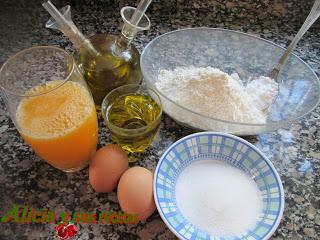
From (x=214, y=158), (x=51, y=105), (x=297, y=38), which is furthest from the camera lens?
(x=297, y=38)

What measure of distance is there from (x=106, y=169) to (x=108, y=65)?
244 millimetres

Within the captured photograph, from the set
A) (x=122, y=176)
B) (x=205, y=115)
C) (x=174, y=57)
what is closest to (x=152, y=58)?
(x=174, y=57)

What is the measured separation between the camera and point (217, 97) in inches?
29.2

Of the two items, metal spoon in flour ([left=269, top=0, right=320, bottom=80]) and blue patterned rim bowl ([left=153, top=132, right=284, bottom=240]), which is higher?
metal spoon in flour ([left=269, top=0, right=320, bottom=80])

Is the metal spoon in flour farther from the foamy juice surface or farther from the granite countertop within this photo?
the foamy juice surface

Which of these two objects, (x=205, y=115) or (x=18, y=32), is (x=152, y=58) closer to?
(x=205, y=115)

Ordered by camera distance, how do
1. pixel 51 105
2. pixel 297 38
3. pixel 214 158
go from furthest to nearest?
pixel 297 38
pixel 214 158
pixel 51 105

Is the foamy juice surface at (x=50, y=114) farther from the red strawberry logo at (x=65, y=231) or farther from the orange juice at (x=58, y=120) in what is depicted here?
the red strawberry logo at (x=65, y=231)

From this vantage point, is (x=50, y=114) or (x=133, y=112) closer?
(x=50, y=114)

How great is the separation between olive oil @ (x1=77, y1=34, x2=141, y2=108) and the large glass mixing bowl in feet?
0.11

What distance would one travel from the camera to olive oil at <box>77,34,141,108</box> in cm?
75

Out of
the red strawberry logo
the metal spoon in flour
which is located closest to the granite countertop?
the red strawberry logo

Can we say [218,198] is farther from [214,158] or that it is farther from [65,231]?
[65,231]

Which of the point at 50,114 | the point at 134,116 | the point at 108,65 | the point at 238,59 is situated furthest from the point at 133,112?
the point at 238,59
